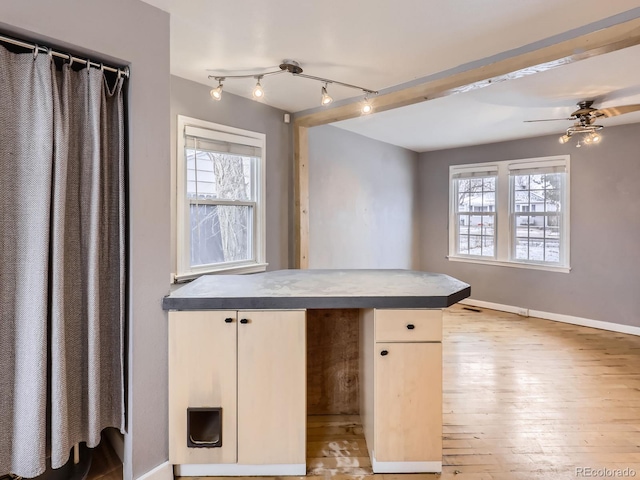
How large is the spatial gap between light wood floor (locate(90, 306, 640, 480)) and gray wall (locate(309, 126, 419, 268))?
1632mm

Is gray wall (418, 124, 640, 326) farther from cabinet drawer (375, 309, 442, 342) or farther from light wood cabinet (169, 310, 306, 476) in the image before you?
light wood cabinet (169, 310, 306, 476)

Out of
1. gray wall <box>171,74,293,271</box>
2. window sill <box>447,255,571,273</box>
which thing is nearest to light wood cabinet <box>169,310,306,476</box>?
gray wall <box>171,74,293,271</box>

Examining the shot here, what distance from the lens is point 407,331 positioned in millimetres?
1843

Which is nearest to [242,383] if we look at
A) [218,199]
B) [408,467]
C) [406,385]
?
[406,385]

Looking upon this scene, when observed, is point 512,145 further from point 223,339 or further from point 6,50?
point 6,50

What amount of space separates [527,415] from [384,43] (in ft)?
8.92

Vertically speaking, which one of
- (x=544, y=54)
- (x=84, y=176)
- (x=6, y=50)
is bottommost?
(x=84, y=176)

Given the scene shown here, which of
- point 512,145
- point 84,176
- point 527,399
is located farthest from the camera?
point 512,145

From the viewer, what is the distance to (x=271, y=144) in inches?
142

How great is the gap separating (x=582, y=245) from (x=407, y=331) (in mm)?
4033

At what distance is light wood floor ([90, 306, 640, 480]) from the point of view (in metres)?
1.99

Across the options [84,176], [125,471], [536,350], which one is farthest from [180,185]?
[536,350]

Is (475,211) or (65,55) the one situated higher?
(65,55)

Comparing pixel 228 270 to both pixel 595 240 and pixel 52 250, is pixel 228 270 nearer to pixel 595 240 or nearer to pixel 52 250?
pixel 52 250
